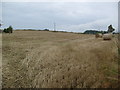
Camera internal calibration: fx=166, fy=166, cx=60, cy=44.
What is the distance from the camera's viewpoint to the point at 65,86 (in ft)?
17.8

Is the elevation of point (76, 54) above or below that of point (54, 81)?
above

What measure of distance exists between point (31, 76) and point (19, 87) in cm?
70

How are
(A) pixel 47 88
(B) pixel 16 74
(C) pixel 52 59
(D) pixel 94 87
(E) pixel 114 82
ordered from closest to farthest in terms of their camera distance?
(E) pixel 114 82
(D) pixel 94 87
(A) pixel 47 88
(B) pixel 16 74
(C) pixel 52 59

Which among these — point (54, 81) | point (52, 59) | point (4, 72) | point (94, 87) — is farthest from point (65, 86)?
point (4, 72)

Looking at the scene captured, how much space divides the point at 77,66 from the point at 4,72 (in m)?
2.95

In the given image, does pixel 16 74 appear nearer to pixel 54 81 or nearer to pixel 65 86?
pixel 54 81

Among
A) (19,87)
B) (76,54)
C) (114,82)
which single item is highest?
(76,54)

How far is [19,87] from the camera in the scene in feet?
19.0

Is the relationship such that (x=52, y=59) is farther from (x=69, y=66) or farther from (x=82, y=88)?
(x=82, y=88)

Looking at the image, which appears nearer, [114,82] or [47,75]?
[114,82]

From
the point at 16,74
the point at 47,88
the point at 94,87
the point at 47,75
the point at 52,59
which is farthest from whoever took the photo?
the point at 52,59

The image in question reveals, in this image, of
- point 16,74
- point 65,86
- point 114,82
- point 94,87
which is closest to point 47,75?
point 65,86

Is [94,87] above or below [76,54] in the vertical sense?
below

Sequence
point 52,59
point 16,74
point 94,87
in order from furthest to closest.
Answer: point 52,59
point 16,74
point 94,87
